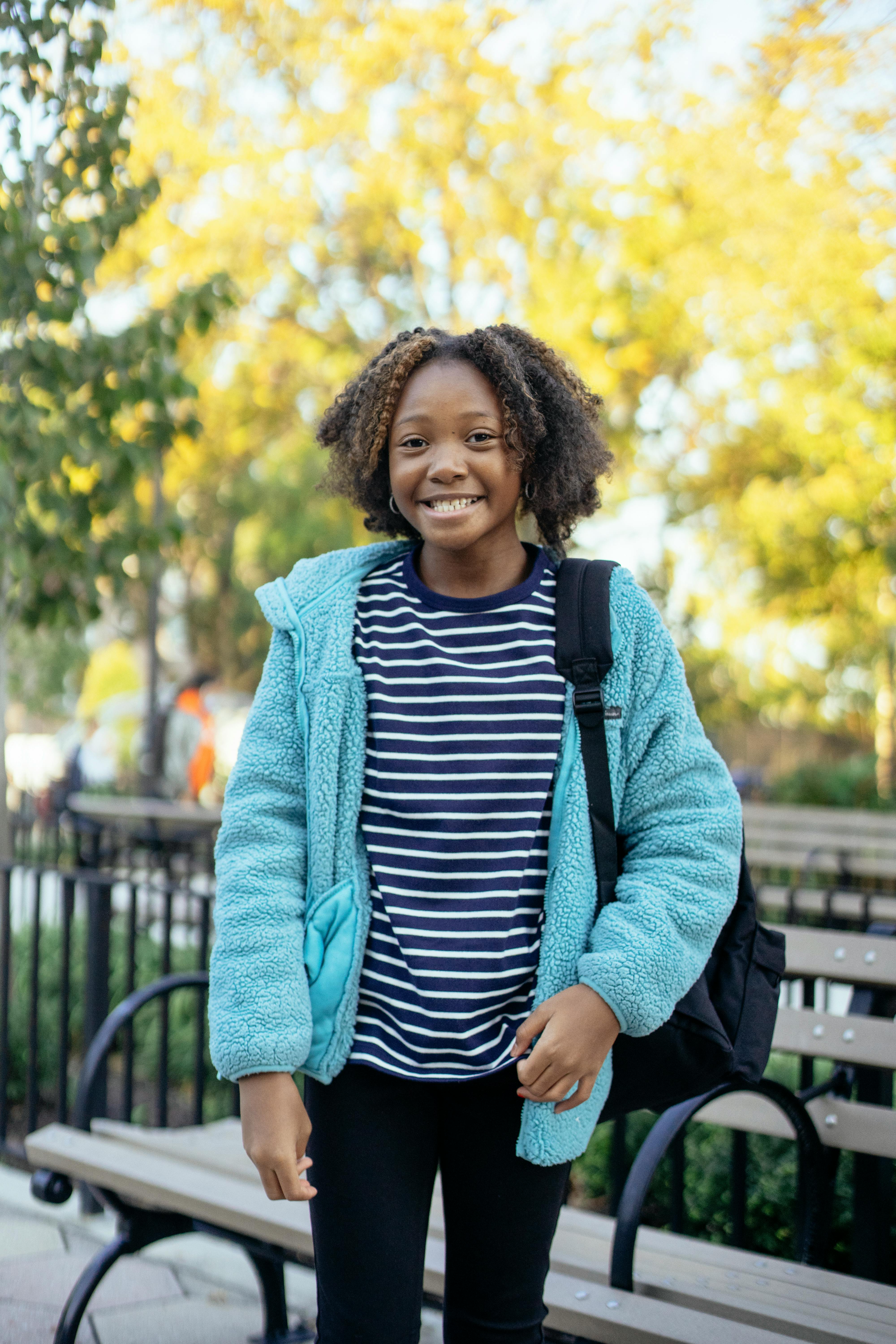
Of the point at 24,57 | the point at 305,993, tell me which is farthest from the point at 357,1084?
the point at 24,57

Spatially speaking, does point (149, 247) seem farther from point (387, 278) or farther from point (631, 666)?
point (631, 666)

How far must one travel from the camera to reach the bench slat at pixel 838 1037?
2.46 metres

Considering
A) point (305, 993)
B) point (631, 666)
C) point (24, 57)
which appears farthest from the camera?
point (24, 57)

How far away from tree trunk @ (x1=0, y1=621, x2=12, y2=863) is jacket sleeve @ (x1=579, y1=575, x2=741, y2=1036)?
406 centimetres

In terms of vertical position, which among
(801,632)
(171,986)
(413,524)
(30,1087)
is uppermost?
(801,632)

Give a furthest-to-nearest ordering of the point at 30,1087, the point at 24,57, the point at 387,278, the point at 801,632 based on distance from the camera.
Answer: the point at 801,632 < the point at 387,278 < the point at 24,57 < the point at 30,1087

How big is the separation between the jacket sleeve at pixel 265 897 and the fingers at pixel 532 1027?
0.25 meters

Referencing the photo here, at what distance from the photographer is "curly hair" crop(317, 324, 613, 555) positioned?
1719 mm

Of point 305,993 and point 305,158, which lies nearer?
point 305,993

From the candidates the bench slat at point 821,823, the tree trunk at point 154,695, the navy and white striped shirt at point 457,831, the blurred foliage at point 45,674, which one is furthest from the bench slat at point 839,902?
the blurred foliage at point 45,674

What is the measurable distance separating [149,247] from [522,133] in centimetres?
315

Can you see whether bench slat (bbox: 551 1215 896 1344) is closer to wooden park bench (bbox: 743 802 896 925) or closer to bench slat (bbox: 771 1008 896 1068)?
bench slat (bbox: 771 1008 896 1068)

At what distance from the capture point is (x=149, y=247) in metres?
10.4

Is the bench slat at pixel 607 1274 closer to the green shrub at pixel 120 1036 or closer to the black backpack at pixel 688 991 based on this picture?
the black backpack at pixel 688 991
